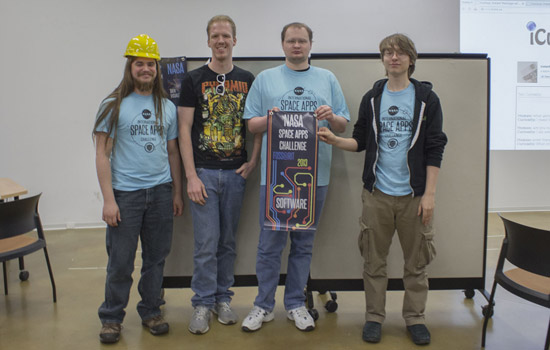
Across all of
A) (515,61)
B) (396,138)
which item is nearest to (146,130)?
(396,138)

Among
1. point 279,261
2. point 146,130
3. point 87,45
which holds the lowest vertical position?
point 279,261

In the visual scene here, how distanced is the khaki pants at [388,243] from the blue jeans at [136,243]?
1.11 metres

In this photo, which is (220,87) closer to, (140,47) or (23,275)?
(140,47)

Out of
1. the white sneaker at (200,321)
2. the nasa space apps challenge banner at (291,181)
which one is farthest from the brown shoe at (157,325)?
the nasa space apps challenge banner at (291,181)

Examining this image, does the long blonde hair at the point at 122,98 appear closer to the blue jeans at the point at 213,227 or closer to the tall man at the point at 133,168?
the tall man at the point at 133,168

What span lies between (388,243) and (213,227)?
99 cm

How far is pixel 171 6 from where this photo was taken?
186 inches

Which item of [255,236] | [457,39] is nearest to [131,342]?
[255,236]

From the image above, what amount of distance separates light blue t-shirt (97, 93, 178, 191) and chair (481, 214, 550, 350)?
5.95 ft

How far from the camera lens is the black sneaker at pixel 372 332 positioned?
7.54 ft

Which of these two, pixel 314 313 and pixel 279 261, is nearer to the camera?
pixel 279 261

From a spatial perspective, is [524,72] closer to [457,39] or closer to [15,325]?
[457,39]

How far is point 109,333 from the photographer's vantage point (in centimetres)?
230

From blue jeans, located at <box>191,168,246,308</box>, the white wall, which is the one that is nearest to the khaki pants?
blue jeans, located at <box>191,168,246,308</box>
